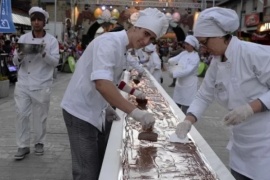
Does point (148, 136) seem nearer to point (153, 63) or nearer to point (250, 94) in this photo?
point (250, 94)

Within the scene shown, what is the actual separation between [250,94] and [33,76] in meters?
3.02

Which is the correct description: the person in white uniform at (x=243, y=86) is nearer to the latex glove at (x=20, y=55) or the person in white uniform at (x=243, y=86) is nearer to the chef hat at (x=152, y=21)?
the chef hat at (x=152, y=21)

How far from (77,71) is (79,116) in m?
0.29

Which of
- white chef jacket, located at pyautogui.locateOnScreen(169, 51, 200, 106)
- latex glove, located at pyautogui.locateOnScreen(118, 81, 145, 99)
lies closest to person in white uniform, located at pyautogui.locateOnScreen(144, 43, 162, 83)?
white chef jacket, located at pyautogui.locateOnScreen(169, 51, 200, 106)

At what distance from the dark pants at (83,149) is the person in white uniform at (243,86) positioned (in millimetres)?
909

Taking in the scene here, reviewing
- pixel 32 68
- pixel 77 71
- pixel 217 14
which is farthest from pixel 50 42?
pixel 217 14

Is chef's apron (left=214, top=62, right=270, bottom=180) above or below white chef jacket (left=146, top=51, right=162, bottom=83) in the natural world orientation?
above

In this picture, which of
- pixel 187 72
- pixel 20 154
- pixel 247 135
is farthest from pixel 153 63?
pixel 247 135

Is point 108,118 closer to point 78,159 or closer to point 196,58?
point 78,159

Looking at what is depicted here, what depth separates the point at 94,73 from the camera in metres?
2.36

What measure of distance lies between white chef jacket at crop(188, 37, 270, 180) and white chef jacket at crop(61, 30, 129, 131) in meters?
0.66

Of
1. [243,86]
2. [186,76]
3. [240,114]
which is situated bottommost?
[186,76]

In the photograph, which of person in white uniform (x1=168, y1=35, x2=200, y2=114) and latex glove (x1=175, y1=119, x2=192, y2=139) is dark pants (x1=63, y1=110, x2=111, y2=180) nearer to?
latex glove (x1=175, y1=119, x2=192, y2=139)

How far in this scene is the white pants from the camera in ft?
15.5
